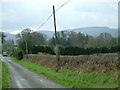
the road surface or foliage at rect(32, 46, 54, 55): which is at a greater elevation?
foliage at rect(32, 46, 54, 55)

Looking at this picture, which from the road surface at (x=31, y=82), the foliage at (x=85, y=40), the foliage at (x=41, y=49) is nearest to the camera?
the road surface at (x=31, y=82)

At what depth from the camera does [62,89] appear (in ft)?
50.4

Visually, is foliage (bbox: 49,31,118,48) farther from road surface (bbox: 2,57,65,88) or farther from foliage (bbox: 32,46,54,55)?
road surface (bbox: 2,57,65,88)

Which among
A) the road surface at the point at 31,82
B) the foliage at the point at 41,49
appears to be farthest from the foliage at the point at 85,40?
the road surface at the point at 31,82

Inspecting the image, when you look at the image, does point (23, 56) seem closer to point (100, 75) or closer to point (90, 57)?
point (90, 57)

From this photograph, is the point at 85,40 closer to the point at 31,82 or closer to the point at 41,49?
the point at 41,49

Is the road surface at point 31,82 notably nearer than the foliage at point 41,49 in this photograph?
Yes

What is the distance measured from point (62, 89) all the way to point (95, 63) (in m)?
7.45

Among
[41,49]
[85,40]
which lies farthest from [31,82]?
[85,40]

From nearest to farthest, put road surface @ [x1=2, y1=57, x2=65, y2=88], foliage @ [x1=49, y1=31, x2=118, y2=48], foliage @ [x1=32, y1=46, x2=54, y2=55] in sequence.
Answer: road surface @ [x1=2, y1=57, x2=65, y2=88]
foliage @ [x1=32, y1=46, x2=54, y2=55]
foliage @ [x1=49, y1=31, x2=118, y2=48]

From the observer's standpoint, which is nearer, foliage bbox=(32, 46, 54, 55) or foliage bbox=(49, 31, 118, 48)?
foliage bbox=(32, 46, 54, 55)

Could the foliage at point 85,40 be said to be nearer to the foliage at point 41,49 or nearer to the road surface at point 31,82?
the foliage at point 41,49

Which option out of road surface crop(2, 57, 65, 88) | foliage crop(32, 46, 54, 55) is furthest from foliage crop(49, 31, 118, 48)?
road surface crop(2, 57, 65, 88)

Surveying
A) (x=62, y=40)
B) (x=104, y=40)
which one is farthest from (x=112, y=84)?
(x=62, y=40)
